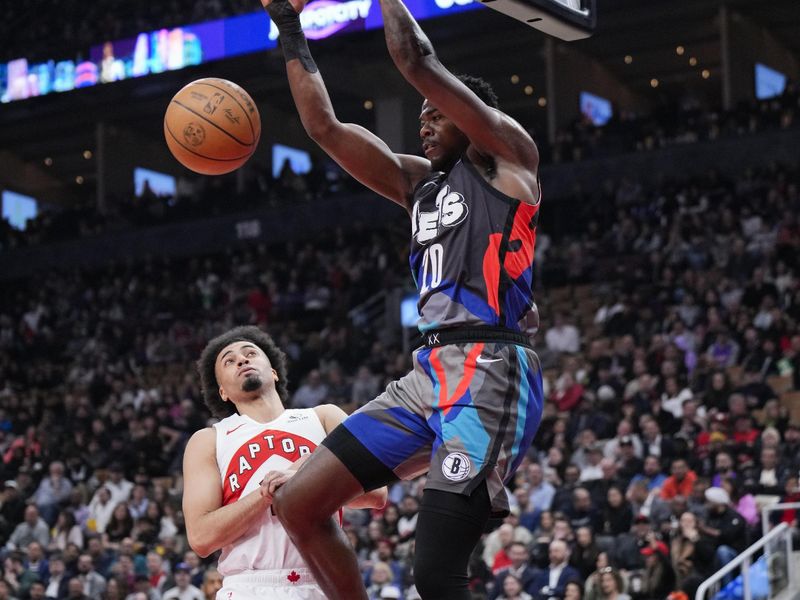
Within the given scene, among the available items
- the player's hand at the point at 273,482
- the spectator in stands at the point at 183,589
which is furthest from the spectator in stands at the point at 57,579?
the player's hand at the point at 273,482

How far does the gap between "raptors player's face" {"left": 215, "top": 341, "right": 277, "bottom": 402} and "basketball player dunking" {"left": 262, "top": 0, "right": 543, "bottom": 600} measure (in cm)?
99

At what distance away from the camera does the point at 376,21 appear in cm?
2170

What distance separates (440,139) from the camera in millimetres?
4230

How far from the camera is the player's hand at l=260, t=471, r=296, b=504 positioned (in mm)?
4109

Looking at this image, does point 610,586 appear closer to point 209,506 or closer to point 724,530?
point 724,530

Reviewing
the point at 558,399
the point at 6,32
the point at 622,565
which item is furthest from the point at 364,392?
the point at 6,32

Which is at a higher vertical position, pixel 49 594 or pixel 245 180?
pixel 245 180

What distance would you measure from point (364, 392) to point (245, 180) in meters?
11.7

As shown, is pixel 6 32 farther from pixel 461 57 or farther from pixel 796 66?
pixel 796 66

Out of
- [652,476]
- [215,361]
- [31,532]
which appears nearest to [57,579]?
[31,532]

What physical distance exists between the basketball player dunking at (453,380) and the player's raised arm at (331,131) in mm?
214

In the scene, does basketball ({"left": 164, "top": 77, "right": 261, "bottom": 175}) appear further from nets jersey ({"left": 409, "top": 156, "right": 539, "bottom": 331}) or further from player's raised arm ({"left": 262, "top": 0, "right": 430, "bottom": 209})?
nets jersey ({"left": 409, "top": 156, "right": 539, "bottom": 331})

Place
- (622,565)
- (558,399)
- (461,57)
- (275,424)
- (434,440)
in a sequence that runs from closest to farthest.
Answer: (434,440), (275,424), (622,565), (558,399), (461,57)

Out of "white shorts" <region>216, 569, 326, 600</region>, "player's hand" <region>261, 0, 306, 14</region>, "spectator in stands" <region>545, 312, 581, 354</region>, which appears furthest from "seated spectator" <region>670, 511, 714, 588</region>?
"player's hand" <region>261, 0, 306, 14</region>
